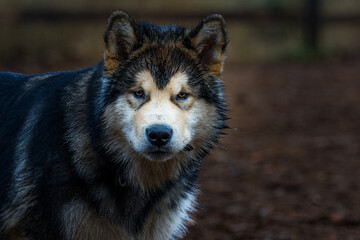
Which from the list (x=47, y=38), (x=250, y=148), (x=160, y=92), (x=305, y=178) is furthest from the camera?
(x=47, y=38)

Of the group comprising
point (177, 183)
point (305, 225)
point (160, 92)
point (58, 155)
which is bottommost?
point (305, 225)

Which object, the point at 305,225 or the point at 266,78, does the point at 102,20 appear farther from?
the point at 305,225

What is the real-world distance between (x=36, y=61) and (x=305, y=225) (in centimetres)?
961

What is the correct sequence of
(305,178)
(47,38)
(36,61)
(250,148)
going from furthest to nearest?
(47,38) → (36,61) → (250,148) → (305,178)

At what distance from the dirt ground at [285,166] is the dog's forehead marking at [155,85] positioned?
600 mm

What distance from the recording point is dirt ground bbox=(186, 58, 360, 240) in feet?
17.7

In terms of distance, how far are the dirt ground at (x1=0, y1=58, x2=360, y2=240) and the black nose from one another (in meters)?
0.69

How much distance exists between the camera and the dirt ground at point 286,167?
213 inches

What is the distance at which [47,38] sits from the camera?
48.0ft

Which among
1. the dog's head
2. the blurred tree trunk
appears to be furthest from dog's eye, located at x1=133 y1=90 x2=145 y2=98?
the blurred tree trunk

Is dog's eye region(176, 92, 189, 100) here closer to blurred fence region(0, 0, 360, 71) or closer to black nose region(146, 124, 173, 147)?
black nose region(146, 124, 173, 147)

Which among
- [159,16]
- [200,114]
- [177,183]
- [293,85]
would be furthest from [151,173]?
[159,16]

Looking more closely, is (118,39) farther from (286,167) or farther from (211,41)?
(286,167)

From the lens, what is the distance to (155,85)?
3553 mm
